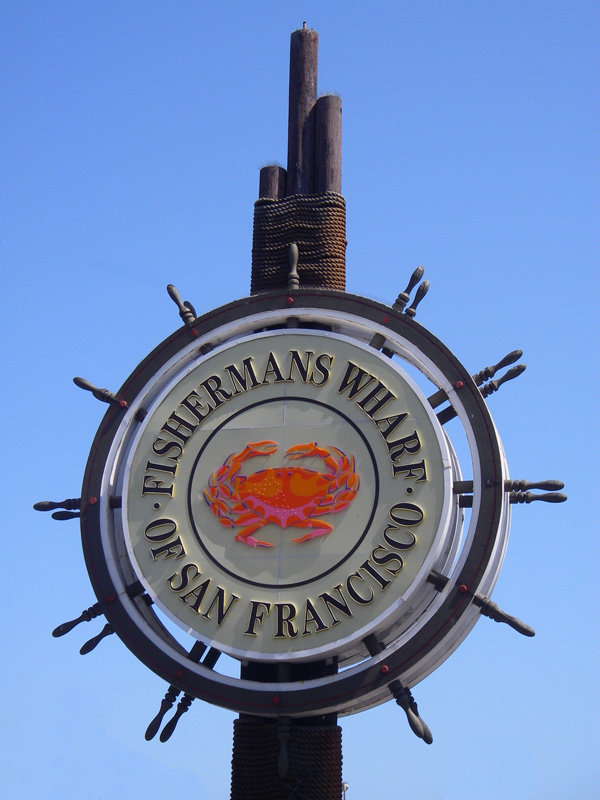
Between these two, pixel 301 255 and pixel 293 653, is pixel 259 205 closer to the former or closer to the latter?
pixel 301 255

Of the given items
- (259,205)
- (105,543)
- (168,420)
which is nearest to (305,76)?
(259,205)

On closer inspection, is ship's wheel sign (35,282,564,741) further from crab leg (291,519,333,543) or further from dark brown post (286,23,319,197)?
dark brown post (286,23,319,197)

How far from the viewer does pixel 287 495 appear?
17000mm

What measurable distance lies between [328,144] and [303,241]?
1447 millimetres

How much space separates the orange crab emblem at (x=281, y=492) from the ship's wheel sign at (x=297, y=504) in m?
0.02

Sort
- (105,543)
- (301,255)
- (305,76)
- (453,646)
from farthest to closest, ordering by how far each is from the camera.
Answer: (305,76) < (301,255) < (105,543) < (453,646)

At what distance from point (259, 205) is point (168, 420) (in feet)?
10.4

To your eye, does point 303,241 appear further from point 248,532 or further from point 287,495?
point 248,532

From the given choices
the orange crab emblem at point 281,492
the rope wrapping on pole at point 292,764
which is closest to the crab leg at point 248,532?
the orange crab emblem at point 281,492

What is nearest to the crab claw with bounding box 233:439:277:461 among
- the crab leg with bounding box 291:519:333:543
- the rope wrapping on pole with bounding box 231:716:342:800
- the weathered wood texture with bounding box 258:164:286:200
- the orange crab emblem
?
the orange crab emblem

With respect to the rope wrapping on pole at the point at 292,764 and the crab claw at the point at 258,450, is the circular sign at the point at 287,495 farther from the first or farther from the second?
the rope wrapping on pole at the point at 292,764

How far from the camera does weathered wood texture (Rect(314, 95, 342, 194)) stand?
19250mm

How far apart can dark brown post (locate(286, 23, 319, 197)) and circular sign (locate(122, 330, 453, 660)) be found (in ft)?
8.75

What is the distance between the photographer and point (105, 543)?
17.2 m
